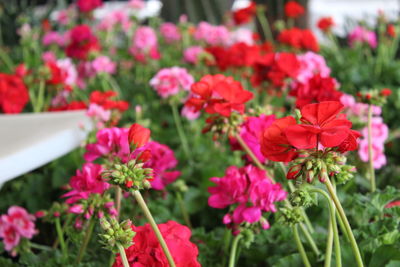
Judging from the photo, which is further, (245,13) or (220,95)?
(245,13)

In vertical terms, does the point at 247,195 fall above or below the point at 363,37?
above

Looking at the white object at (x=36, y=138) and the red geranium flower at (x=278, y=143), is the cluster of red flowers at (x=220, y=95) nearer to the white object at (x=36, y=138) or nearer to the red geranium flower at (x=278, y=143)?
the red geranium flower at (x=278, y=143)

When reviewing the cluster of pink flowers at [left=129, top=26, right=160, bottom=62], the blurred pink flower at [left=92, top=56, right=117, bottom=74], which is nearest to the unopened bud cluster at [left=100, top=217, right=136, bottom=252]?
the blurred pink flower at [left=92, top=56, right=117, bottom=74]

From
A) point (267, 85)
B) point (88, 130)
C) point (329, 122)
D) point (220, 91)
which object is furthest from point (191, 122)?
point (329, 122)

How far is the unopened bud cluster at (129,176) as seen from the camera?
427 millimetres

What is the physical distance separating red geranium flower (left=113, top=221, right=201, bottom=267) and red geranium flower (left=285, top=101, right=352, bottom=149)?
0.15 metres

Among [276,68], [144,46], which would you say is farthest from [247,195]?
[144,46]

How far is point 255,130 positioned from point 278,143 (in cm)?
14

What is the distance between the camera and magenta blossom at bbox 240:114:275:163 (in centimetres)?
60

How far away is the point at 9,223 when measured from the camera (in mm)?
741

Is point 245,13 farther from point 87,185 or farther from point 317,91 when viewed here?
point 87,185

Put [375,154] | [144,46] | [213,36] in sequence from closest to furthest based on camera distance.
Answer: [375,154] < [144,46] < [213,36]

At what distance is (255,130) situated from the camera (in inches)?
23.7

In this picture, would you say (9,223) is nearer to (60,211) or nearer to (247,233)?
(60,211)
